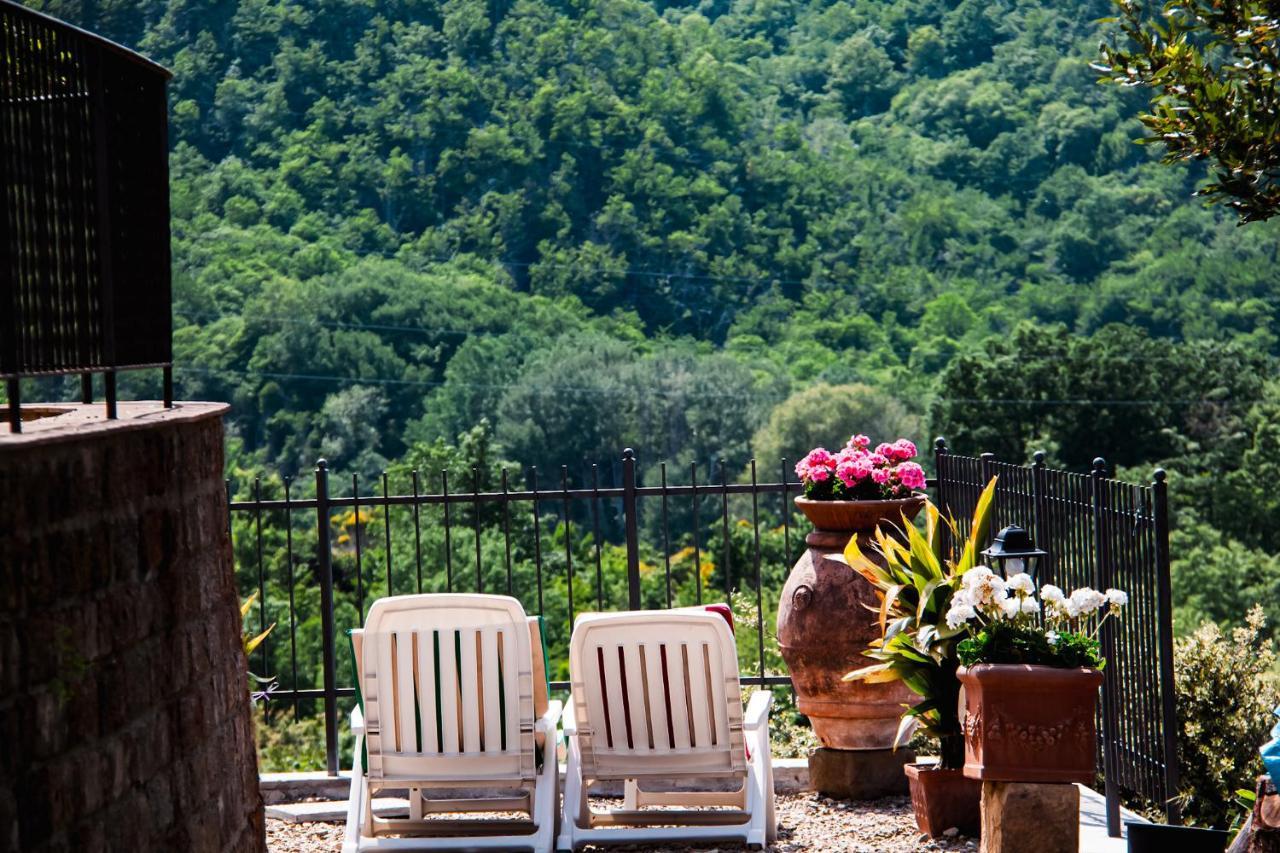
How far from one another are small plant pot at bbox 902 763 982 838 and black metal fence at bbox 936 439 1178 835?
46 cm

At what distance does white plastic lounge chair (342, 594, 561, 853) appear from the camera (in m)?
5.07

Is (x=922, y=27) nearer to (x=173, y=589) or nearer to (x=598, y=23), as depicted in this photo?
(x=598, y=23)

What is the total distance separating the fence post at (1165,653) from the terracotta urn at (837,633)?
131cm

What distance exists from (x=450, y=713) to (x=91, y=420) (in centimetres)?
186

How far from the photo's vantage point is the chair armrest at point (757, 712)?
5.42m

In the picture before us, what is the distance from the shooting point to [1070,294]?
51.6 m

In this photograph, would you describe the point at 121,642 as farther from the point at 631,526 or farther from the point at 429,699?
the point at 631,526

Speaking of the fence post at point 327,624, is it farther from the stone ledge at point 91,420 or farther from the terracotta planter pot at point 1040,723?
the terracotta planter pot at point 1040,723

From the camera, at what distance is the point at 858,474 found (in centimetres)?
636

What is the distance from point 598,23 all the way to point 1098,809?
56531 mm

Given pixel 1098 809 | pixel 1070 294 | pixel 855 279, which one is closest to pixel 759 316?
pixel 855 279

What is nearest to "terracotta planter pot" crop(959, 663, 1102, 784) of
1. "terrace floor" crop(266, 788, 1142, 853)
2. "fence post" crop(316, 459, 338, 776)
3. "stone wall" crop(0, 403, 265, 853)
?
"terrace floor" crop(266, 788, 1142, 853)

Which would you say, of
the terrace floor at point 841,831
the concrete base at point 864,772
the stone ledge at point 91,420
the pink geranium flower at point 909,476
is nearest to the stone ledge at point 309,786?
the terrace floor at point 841,831

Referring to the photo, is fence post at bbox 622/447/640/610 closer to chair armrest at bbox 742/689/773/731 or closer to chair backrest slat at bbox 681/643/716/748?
chair armrest at bbox 742/689/773/731
